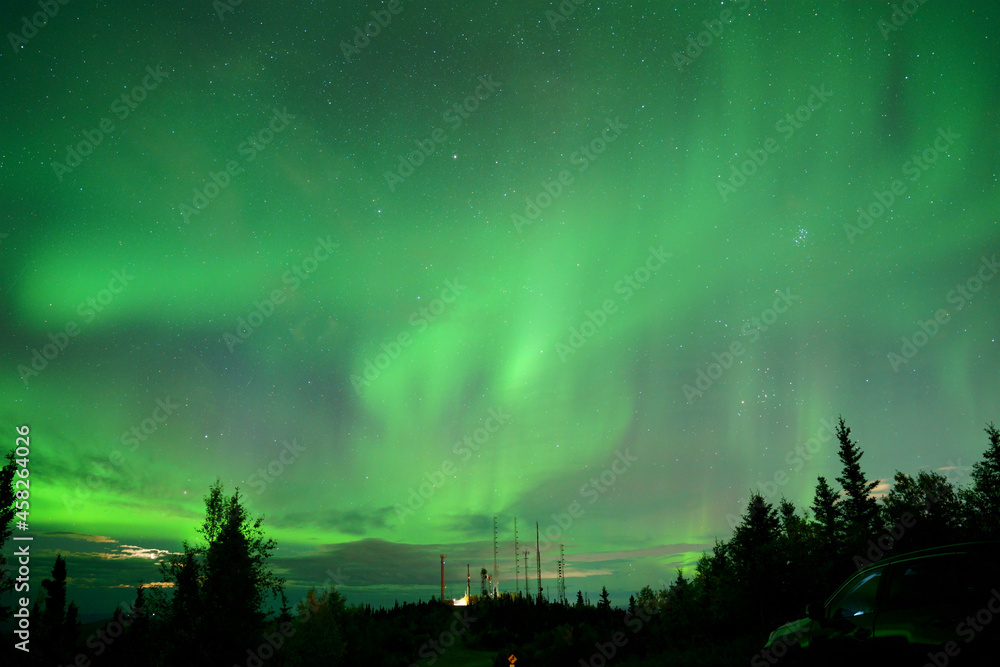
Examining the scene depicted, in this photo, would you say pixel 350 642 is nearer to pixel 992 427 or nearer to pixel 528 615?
pixel 528 615

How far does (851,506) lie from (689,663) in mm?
60666

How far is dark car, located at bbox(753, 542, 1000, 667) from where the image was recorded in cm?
460

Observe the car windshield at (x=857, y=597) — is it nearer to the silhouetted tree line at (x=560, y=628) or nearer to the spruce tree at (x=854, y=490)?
the silhouetted tree line at (x=560, y=628)

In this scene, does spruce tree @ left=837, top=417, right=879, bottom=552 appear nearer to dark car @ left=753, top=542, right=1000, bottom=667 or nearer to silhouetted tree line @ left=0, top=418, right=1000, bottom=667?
silhouetted tree line @ left=0, top=418, right=1000, bottom=667

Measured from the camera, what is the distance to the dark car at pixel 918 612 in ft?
15.1

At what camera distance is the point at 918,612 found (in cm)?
522

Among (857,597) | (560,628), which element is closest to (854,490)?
(560,628)

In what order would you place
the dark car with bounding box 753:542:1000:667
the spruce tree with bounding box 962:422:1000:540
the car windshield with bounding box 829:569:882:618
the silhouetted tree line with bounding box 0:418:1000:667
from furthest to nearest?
the spruce tree with bounding box 962:422:1000:540 < the silhouetted tree line with bounding box 0:418:1000:667 < the car windshield with bounding box 829:569:882:618 < the dark car with bounding box 753:542:1000:667

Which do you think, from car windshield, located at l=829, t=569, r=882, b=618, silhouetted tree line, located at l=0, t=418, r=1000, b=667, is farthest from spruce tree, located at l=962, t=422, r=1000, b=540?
car windshield, located at l=829, t=569, r=882, b=618

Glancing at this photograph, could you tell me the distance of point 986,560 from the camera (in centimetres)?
483

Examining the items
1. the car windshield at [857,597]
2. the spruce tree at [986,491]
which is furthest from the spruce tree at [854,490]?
the car windshield at [857,597]

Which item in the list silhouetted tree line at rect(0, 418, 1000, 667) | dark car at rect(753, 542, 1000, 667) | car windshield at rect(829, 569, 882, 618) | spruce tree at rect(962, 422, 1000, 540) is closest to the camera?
dark car at rect(753, 542, 1000, 667)

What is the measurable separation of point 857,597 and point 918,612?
1.21m

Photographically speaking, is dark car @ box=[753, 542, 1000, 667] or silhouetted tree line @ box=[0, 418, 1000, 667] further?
silhouetted tree line @ box=[0, 418, 1000, 667]
